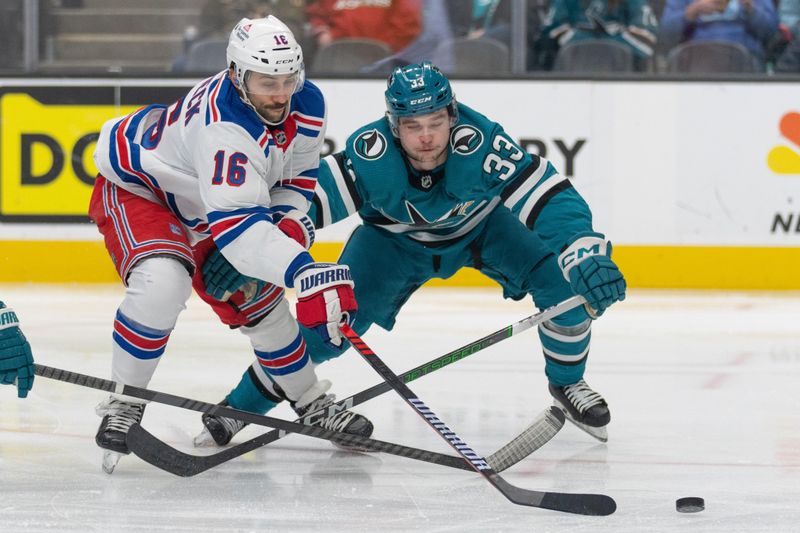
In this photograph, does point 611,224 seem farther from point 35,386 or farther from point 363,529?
point 363,529

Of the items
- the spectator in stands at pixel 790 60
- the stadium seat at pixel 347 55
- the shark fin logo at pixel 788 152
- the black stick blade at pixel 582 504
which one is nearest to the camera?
the black stick blade at pixel 582 504

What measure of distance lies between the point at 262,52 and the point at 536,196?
0.70 metres

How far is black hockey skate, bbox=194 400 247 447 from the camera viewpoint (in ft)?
9.37

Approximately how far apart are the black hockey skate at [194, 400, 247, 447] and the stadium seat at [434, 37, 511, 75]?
3190mm

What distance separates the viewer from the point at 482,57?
18.9ft

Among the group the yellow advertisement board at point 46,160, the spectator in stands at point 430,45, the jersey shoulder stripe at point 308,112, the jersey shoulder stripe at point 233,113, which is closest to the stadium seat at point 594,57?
the spectator in stands at point 430,45

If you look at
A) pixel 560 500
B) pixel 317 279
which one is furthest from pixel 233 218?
pixel 560 500

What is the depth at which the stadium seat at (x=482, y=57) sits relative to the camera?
575cm

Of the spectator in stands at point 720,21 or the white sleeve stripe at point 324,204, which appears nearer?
the white sleeve stripe at point 324,204

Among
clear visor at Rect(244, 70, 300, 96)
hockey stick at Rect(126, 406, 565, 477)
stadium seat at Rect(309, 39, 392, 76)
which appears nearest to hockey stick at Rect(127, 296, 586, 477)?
hockey stick at Rect(126, 406, 565, 477)

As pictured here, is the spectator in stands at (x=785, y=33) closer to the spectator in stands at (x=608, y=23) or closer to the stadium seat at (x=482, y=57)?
the spectator in stands at (x=608, y=23)

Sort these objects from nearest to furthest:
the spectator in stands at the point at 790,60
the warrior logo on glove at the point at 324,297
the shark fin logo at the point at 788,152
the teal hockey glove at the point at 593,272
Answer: the warrior logo on glove at the point at 324,297 → the teal hockey glove at the point at 593,272 → the shark fin logo at the point at 788,152 → the spectator in stands at the point at 790,60

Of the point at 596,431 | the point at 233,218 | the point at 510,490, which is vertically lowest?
the point at 596,431

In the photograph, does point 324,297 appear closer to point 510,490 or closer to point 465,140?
point 510,490
